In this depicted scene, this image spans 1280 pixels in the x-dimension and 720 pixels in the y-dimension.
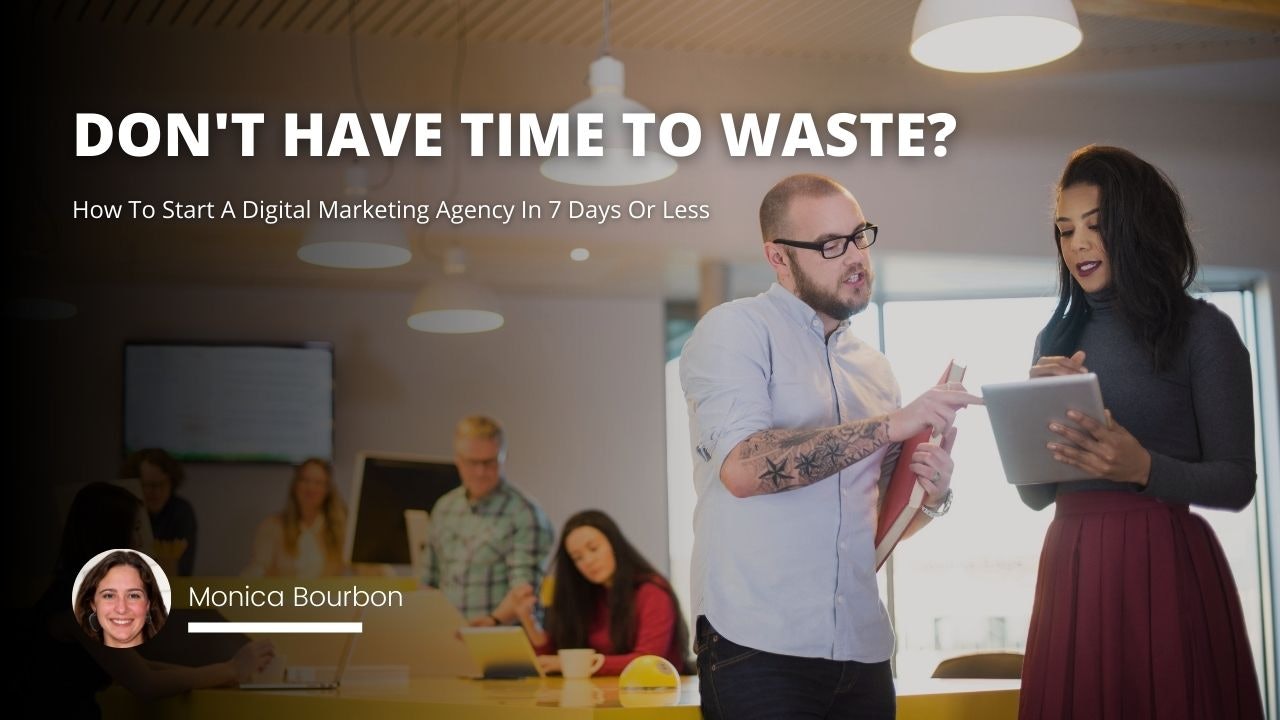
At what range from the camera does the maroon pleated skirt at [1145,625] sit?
6.93ft

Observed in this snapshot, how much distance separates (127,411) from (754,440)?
17.9 ft

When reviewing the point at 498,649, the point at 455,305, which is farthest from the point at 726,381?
the point at 455,305

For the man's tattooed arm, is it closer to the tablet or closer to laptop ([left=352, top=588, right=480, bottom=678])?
the tablet

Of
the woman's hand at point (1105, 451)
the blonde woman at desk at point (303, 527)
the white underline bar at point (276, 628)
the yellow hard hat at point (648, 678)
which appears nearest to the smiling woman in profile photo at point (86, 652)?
the white underline bar at point (276, 628)

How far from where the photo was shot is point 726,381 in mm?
2170

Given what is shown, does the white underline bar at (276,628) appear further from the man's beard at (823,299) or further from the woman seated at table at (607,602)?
the man's beard at (823,299)

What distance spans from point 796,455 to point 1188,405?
67 centimetres

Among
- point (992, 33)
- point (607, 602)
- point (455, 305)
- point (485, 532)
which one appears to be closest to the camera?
point (992, 33)

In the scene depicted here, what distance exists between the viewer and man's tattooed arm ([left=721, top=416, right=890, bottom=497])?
6.83 feet

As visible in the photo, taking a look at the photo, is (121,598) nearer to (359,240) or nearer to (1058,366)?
(359,240)

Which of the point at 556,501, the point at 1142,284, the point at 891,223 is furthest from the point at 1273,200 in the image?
the point at 1142,284

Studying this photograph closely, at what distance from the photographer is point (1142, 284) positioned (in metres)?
2.17

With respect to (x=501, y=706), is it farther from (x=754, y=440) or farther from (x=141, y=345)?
(x=141, y=345)

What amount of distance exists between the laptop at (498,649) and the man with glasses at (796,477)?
1.27 meters
